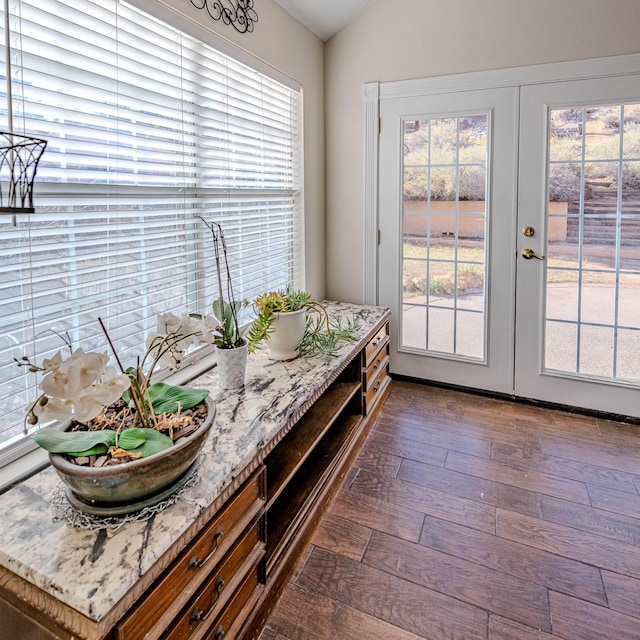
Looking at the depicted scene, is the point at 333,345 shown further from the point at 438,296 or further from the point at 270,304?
the point at 438,296

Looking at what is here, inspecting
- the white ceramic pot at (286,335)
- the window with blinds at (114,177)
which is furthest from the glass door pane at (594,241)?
the window with blinds at (114,177)

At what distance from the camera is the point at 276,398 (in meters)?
1.75

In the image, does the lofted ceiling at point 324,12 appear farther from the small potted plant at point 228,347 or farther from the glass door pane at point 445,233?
the small potted plant at point 228,347

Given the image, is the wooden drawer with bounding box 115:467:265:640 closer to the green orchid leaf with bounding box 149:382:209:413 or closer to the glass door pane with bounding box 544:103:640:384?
the green orchid leaf with bounding box 149:382:209:413

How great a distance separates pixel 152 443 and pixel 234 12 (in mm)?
2046

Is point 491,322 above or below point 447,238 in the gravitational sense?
below

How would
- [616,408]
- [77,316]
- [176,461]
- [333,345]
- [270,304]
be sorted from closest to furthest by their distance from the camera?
[176,461] → [77,316] → [270,304] → [333,345] → [616,408]

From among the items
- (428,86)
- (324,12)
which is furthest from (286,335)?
(324,12)

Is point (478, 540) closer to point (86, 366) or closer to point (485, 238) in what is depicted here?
point (86, 366)

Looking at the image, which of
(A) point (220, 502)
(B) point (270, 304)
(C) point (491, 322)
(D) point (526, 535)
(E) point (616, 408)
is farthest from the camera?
(C) point (491, 322)

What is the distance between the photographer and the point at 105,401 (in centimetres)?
101

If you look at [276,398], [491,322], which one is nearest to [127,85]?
[276,398]

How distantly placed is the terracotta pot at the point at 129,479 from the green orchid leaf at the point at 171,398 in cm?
16

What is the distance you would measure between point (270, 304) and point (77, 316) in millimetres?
835
